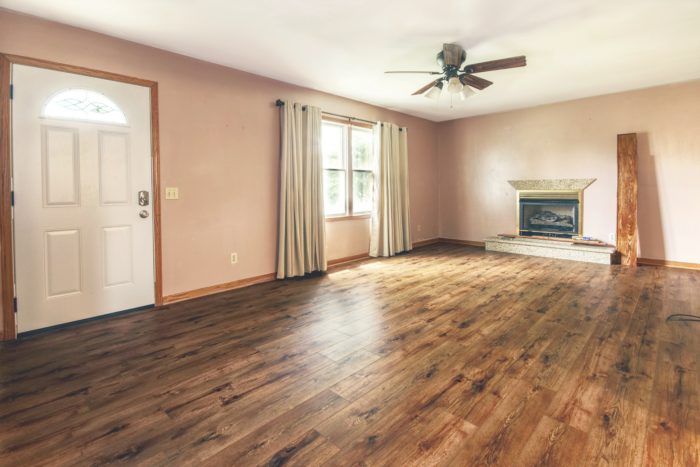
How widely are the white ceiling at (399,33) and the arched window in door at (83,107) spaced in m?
0.59

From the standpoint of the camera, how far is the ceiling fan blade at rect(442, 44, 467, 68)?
11.5 feet

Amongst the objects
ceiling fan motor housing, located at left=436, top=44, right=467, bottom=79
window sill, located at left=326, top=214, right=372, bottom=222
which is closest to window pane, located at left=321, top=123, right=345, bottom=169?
window sill, located at left=326, top=214, right=372, bottom=222

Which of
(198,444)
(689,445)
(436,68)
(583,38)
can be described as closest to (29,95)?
(198,444)

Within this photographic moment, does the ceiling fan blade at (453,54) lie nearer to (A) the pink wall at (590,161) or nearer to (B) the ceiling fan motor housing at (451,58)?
(B) the ceiling fan motor housing at (451,58)

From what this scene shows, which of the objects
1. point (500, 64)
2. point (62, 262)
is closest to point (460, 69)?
point (500, 64)

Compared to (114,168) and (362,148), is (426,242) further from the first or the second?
(114,168)

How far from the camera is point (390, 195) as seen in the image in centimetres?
620

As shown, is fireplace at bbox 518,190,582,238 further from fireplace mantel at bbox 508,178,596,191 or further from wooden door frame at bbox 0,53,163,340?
wooden door frame at bbox 0,53,163,340

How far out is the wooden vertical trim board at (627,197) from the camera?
17.0ft

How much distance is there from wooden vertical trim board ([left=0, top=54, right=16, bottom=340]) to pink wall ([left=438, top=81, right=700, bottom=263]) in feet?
22.4

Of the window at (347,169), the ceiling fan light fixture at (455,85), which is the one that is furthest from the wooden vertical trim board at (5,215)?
the ceiling fan light fixture at (455,85)

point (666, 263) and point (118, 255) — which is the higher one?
point (118, 255)

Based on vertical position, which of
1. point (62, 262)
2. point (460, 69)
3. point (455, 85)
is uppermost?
point (460, 69)

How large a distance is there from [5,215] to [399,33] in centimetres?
368
